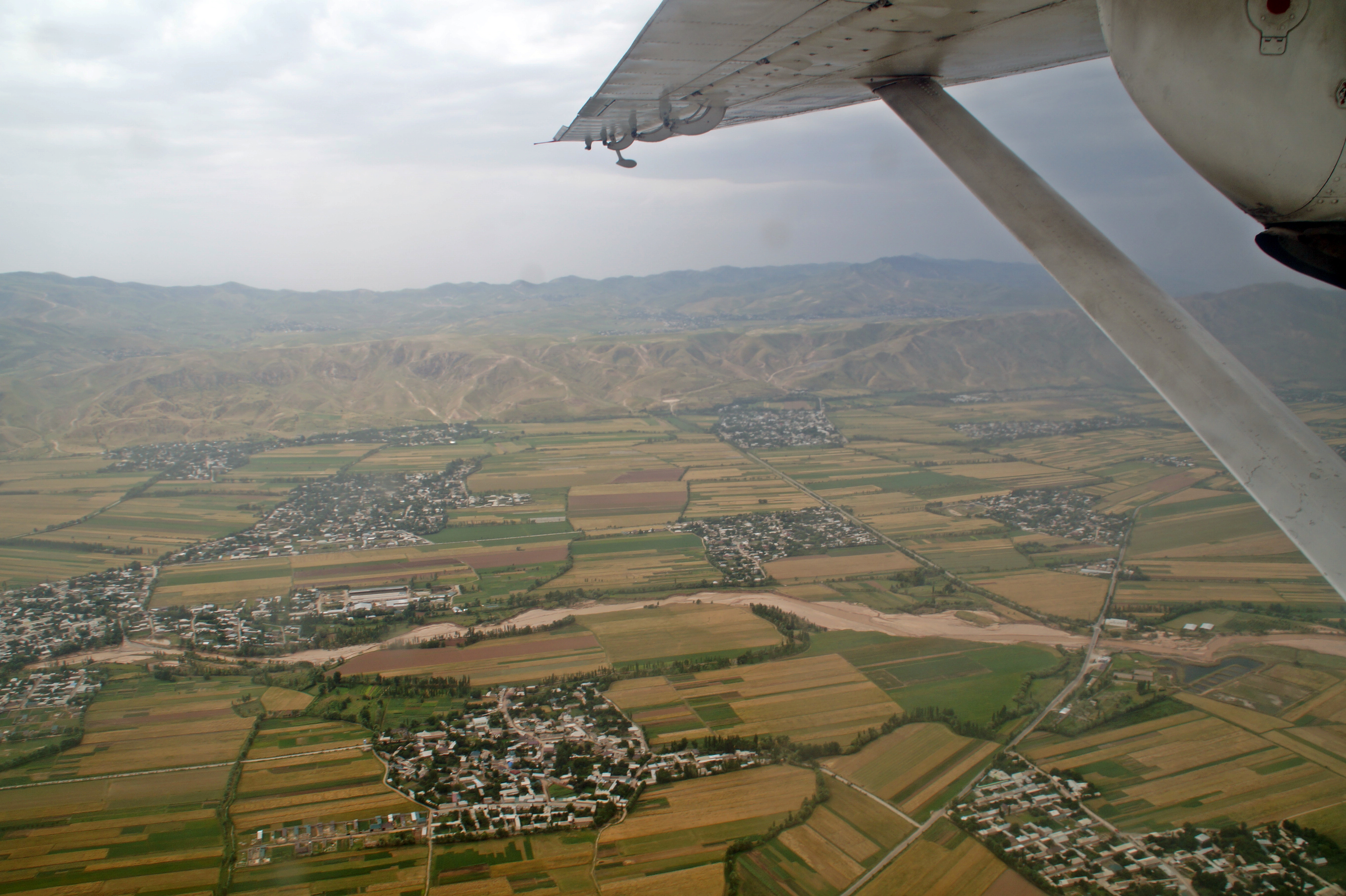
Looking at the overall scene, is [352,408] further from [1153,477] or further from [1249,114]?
[1249,114]

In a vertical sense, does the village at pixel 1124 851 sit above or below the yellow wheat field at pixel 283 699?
above

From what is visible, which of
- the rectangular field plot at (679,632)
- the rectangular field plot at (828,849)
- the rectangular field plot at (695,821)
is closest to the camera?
the rectangular field plot at (828,849)

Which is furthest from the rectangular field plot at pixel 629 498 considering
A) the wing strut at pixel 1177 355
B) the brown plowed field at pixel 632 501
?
the wing strut at pixel 1177 355

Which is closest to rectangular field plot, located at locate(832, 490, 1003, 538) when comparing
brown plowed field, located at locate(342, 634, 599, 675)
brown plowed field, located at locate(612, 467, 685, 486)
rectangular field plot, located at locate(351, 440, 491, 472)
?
brown plowed field, located at locate(612, 467, 685, 486)

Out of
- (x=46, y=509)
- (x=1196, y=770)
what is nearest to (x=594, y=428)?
(x=46, y=509)

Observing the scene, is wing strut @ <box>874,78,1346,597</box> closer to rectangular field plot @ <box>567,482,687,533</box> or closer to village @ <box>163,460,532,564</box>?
rectangular field plot @ <box>567,482,687,533</box>

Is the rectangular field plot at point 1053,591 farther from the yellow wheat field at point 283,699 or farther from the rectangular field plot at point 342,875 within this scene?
the yellow wheat field at point 283,699
